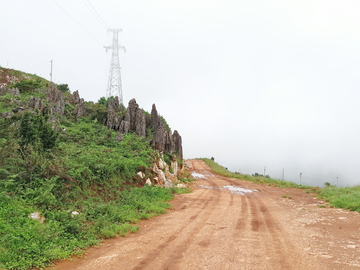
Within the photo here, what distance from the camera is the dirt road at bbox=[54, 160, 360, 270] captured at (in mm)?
5566

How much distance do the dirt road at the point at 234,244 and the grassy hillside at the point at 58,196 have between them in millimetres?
848

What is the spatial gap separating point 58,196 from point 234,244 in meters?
7.36

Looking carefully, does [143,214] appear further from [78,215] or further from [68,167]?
[68,167]

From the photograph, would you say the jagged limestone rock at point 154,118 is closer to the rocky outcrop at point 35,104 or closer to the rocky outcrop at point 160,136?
the rocky outcrop at point 160,136

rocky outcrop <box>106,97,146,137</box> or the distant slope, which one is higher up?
the distant slope

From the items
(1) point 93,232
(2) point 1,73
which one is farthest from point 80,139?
(2) point 1,73

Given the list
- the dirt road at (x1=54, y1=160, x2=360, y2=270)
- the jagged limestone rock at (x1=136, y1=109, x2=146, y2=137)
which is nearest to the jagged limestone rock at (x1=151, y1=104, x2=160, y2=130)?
the jagged limestone rock at (x1=136, y1=109, x2=146, y2=137)

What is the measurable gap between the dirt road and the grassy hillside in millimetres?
848

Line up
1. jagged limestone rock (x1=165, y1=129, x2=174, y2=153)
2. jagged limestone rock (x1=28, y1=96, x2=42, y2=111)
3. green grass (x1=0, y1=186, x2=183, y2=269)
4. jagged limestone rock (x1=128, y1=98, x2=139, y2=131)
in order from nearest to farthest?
green grass (x1=0, y1=186, x2=183, y2=269) < jagged limestone rock (x1=28, y1=96, x2=42, y2=111) < jagged limestone rock (x1=128, y1=98, x2=139, y2=131) < jagged limestone rock (x1=165, y1=129, x2=174, y2=153)

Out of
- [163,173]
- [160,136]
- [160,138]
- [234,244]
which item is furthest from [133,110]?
[234,244]

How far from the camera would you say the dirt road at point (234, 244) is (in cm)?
557

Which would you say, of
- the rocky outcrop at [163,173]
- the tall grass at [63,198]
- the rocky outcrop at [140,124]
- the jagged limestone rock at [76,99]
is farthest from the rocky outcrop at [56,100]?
the rocky outcrop at [163,173]

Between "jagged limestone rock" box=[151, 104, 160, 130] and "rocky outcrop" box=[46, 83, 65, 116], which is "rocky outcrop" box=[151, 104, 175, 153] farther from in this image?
"rocky outcrop" box=[46, 83, 65, 116]

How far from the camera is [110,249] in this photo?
21.1ft
